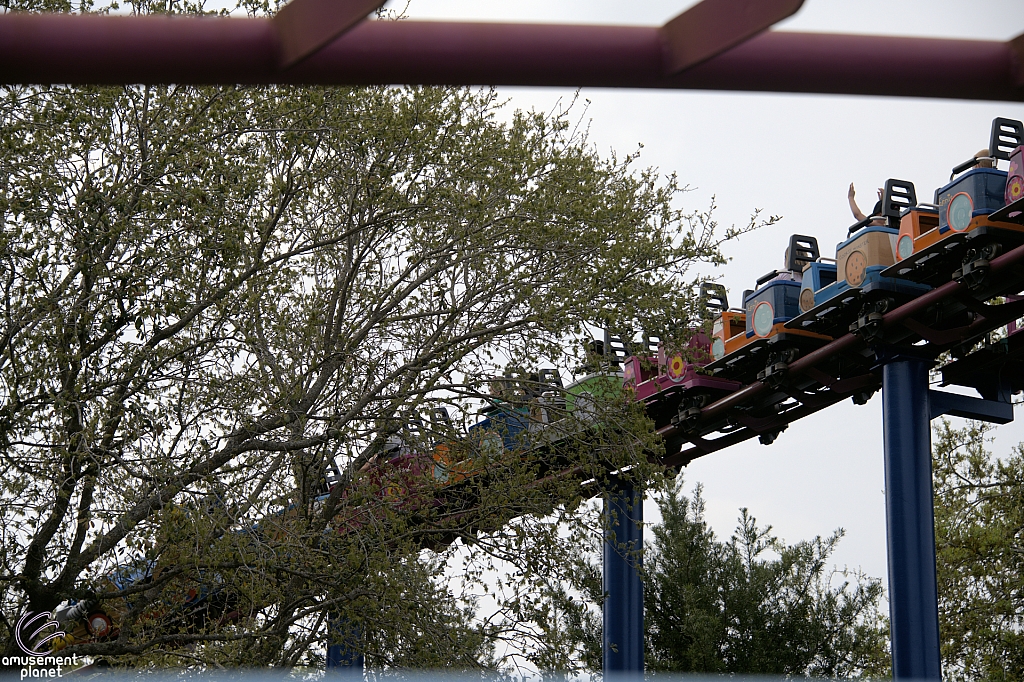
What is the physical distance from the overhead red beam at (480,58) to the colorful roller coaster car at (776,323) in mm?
9456

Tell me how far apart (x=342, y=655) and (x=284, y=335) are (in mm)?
2839

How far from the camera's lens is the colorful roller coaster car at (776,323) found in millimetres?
11578

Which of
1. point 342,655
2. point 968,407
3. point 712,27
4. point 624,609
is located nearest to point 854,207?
point 968,407

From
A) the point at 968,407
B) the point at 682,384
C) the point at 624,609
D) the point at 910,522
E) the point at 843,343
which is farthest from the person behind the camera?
the point at 624,609

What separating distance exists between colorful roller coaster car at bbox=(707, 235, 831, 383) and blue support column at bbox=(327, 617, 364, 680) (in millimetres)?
5553

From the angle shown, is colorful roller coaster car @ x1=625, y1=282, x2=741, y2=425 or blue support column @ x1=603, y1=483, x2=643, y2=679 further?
blue support column @ x1=603, y1=483, x2=643, y2=679

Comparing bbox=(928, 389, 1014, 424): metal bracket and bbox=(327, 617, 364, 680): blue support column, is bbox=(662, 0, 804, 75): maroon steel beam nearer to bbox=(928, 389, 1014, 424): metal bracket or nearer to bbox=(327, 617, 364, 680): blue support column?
bbox=(327, 617, 364, 680): blue support column

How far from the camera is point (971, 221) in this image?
942cm

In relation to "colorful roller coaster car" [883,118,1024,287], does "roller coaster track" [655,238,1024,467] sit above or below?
below

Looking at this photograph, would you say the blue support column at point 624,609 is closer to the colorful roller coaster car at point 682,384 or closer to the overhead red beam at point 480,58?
the colorful roller coaster car at point 682,384

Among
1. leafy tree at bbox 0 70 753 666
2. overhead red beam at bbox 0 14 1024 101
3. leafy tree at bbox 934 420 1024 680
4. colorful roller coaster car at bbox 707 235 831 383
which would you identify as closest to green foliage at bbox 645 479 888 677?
leafy tree at bbox 934 420 1024 680

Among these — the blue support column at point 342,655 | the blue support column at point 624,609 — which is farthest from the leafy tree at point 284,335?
the blue support column at point 624,609

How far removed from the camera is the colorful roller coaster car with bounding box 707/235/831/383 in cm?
1158

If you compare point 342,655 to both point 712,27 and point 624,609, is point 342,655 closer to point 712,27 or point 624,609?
point 624,609
